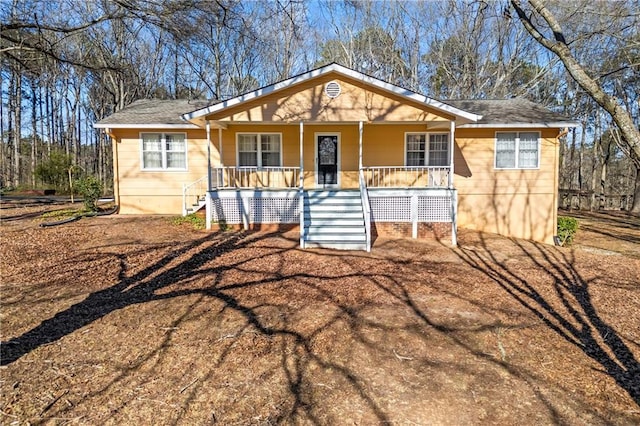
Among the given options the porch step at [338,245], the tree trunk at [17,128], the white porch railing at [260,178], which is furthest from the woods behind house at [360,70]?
the porch step at [338,245]

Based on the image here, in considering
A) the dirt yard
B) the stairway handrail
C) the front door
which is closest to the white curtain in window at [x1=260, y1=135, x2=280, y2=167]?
the front door

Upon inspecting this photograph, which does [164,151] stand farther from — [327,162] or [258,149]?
[327,162]

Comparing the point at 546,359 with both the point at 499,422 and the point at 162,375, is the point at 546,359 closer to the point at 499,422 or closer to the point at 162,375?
the point at 499,422

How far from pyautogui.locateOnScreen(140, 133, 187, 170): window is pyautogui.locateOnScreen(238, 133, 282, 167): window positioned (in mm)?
2055

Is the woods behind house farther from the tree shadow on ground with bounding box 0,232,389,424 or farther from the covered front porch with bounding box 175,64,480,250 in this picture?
the tree shadow on ground with bounding box 0,232,389,424

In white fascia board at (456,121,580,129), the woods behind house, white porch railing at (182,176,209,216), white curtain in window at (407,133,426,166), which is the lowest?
white porch railing at (182,176,209,216)

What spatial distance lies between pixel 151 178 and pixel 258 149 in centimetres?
397

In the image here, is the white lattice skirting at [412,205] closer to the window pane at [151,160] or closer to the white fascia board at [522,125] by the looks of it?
the white fascia board at [522,125]

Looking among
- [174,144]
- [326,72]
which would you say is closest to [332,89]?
[326,72]

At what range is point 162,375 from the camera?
413 centimetres

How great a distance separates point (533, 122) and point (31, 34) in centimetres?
1603

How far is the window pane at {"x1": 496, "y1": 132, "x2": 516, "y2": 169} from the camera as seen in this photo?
1355 centimetres

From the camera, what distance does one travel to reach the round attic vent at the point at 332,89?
1185 centimetres

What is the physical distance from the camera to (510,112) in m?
14.0
